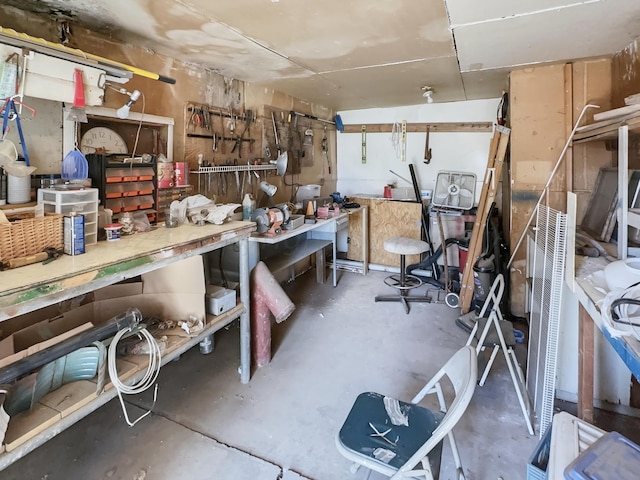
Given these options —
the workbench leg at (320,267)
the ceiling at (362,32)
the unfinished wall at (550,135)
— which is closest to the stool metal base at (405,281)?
the workbench leg at (320,267)

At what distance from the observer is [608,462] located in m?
1.05

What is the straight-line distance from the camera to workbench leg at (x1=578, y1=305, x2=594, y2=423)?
170cm

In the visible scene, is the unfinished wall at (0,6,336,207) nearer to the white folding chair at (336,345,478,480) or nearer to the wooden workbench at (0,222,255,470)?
the wooden workbench at (0,222,255,470)

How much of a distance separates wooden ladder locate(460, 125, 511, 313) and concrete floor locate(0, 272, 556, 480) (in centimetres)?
55

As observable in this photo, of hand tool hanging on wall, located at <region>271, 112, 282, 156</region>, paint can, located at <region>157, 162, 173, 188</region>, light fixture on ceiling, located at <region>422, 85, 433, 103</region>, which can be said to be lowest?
paint can, located at <region>157, 162, 173, 188</region>

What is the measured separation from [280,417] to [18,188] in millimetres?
1802

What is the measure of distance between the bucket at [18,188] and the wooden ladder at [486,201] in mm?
3422

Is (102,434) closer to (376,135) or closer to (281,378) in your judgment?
(281,378)

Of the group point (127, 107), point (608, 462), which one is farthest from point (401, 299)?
point (127, 107)

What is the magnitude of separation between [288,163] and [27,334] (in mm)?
3030

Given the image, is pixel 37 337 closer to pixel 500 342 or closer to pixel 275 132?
pixel 500 342

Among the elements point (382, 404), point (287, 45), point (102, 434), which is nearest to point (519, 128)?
point (287, 45)

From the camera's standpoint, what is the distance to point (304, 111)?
459 centimetres

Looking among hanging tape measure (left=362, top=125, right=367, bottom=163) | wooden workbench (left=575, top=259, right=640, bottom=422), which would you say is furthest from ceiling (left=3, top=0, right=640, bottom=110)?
hanging tape measure (left=362, top=125, right=367, bottom=163)
